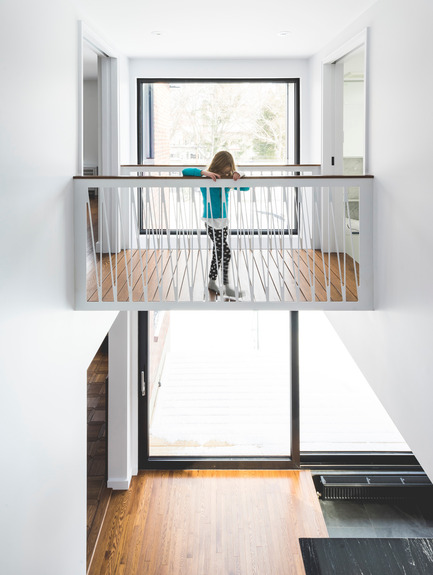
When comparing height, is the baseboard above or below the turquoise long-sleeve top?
below

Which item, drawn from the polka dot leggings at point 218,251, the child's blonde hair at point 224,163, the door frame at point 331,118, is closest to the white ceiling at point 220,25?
the door frame at point 331,118

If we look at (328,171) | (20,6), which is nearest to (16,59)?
(20,6)

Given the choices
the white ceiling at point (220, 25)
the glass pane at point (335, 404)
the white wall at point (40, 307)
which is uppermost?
the white ceiling at point (220, 25)

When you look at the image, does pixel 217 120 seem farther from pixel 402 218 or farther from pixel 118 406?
pixel 402 218

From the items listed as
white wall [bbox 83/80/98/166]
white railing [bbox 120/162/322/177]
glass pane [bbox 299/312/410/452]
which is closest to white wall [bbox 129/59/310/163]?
white railing [bbox 120/162/322/177]

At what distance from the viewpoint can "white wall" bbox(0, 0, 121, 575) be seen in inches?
98.4

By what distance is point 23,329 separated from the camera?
2689 mm

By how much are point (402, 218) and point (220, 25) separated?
2546mm

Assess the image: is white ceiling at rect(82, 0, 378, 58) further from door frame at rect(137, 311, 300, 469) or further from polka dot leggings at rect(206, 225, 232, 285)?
door frame at rect(137, 311, 300, 469)

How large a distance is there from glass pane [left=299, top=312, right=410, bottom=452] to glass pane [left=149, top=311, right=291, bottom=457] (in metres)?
0.27

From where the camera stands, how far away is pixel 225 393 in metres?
7.18

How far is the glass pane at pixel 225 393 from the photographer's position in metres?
7.12

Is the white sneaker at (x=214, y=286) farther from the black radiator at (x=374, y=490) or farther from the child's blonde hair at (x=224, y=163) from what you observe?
the black radiator at (x=374, y=490)

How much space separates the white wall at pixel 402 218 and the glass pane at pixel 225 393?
3079mm
